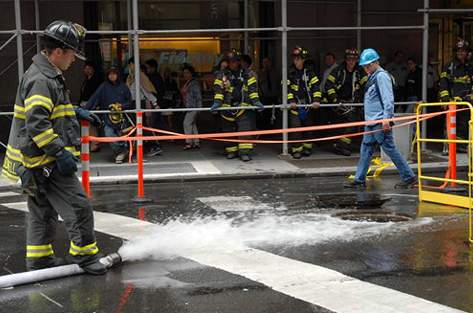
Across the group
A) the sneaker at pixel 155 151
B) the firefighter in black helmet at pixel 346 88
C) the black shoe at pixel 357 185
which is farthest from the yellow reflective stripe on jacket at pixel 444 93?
the sneaker at pixel 155 151

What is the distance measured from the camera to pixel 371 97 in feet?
32.9

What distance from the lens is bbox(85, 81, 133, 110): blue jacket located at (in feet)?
42.8

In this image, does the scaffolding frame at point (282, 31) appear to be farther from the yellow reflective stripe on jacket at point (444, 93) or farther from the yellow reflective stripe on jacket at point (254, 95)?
the yellow reflective stripe on jacket at point (254, 95)

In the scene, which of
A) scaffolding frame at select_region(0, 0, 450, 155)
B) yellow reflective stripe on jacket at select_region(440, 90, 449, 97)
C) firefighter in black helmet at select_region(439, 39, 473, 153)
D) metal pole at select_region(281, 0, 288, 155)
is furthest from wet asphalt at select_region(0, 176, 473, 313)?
firefighter in black helmet at select_region(439, 39, 473, 153)

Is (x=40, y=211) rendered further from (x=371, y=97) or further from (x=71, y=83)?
(x=71, y=83)

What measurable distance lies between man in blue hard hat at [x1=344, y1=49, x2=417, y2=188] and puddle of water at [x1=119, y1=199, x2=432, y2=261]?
76.7 inches

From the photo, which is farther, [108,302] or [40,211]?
[40,211]

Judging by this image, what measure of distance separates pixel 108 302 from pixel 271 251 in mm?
1885

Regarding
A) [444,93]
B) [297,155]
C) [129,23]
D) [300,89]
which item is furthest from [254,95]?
[129,23]

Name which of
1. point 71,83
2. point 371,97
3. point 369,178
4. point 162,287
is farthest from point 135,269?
point 71,83

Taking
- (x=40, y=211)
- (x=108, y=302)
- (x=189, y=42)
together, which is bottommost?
(x=108, y=302)

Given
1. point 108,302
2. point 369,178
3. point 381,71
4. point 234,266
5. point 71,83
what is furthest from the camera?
point 71,83

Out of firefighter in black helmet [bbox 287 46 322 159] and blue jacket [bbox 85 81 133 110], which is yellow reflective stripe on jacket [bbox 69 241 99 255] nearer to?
blue jacket [bbox 85 81 133 110]

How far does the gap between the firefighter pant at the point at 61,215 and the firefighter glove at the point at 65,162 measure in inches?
5.2
